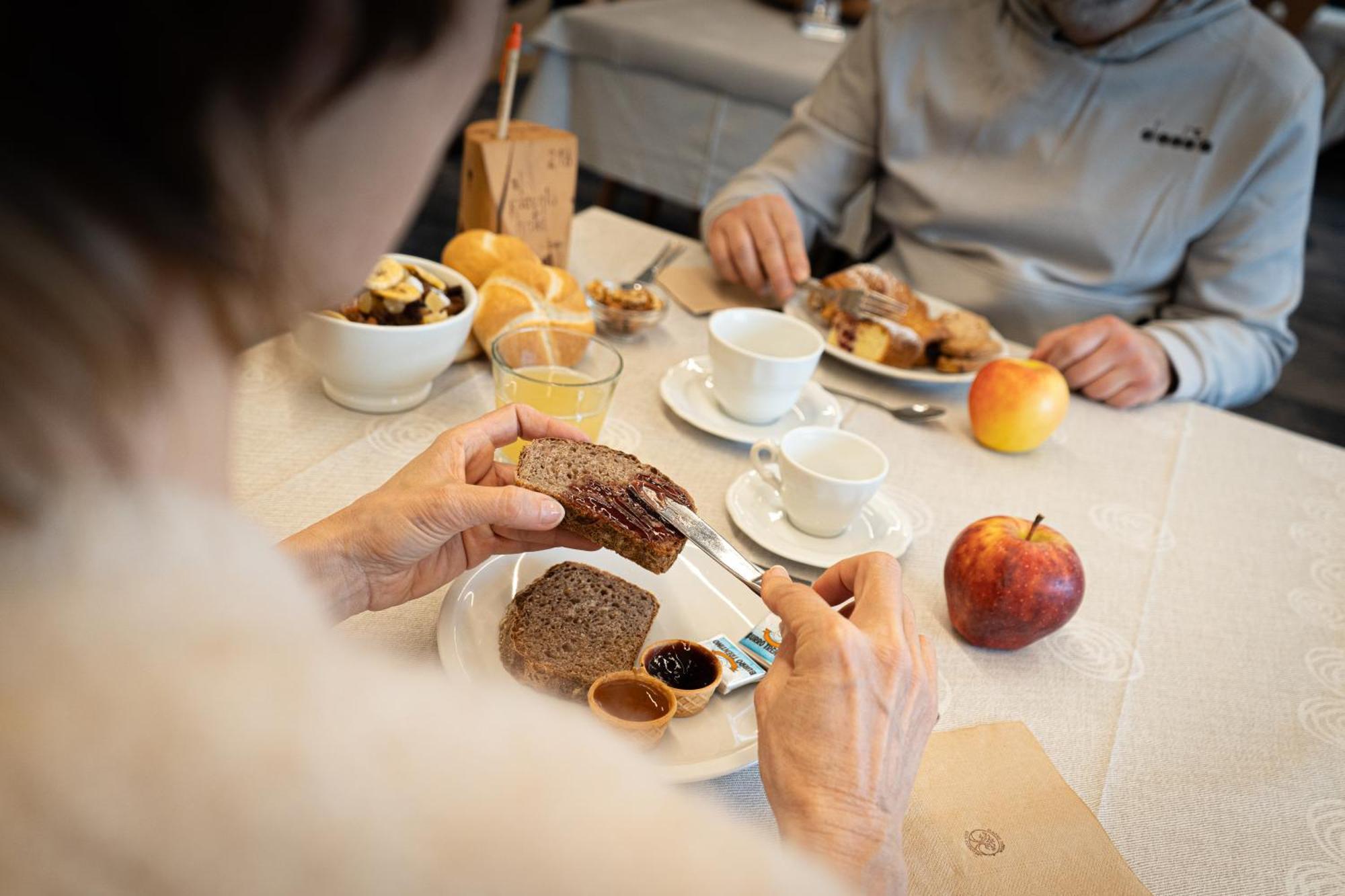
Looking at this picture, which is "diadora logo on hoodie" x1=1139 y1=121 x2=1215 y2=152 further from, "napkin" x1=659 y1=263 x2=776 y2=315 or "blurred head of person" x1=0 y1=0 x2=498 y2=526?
"blurred head of person" x1=0 y1=0 x2=498 y2=526

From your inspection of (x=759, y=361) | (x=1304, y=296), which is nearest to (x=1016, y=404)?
(x=759, y=361)

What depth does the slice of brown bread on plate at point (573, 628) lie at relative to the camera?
81cm

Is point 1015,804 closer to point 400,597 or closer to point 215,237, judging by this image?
point 400,597

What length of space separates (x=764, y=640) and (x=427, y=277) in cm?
65

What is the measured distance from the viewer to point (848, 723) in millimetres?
668

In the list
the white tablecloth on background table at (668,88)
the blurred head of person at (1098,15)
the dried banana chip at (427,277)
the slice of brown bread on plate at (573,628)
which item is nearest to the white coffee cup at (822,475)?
the slice of brown bread on plate at (573,628)

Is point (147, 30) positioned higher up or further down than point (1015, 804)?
higher up

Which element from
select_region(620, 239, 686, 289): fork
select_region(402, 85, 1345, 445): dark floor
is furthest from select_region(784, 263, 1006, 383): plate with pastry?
select_region(402, 85, 1345, 445): dark floor

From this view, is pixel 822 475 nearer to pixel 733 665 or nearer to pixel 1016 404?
pixel 733 665

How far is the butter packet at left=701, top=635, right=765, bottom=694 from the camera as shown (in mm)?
824

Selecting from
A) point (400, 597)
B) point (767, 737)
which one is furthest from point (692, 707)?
point (400, 597)

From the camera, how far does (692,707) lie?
0.80 m

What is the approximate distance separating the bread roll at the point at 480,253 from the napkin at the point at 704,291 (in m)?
0.30

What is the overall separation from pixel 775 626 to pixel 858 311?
72 centimetres
